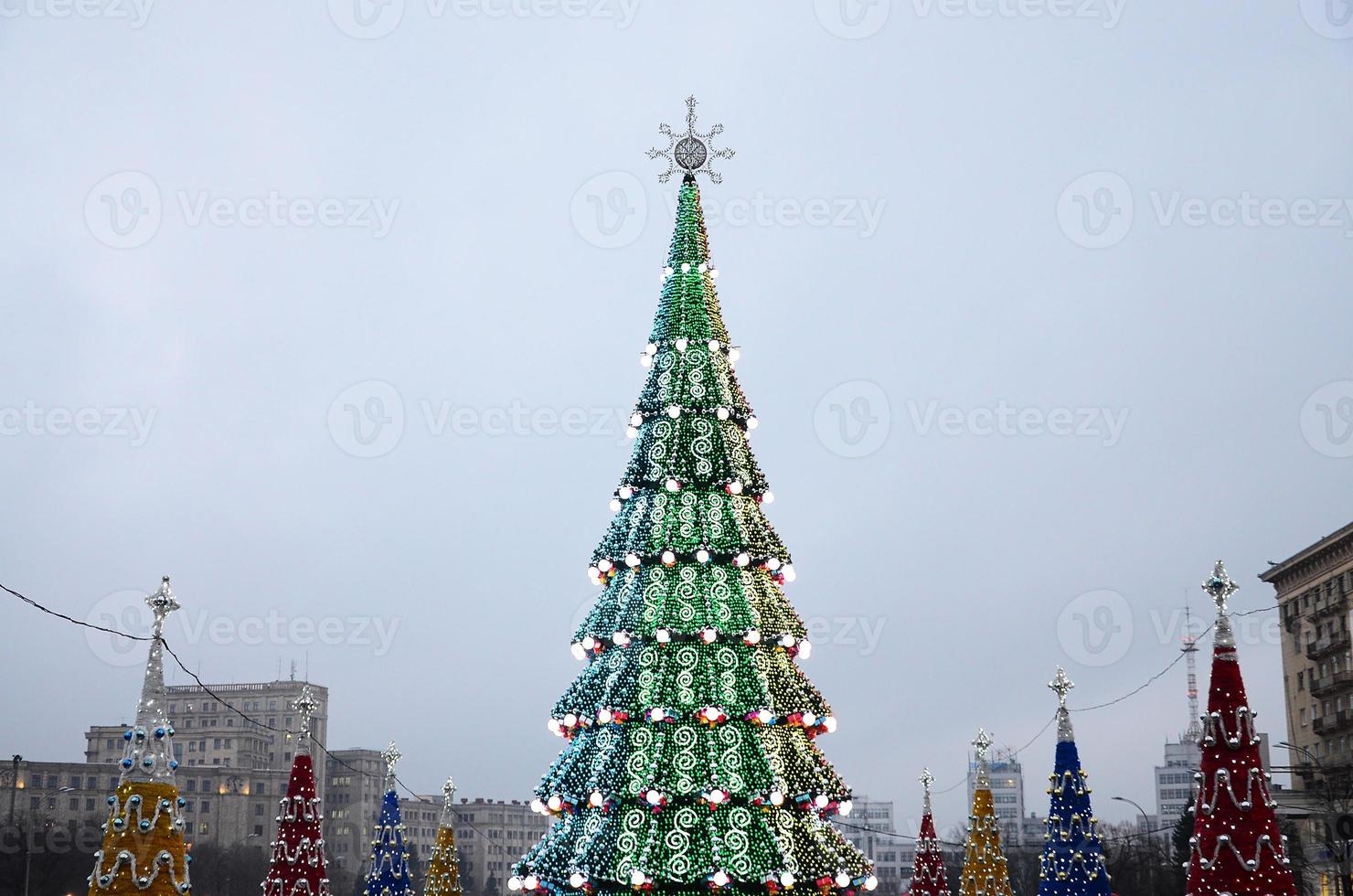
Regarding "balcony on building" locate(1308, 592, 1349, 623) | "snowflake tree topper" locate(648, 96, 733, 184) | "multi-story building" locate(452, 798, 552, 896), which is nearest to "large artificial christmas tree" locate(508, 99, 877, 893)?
"snowflake tree topper" locate(648, 96, 733, 184)

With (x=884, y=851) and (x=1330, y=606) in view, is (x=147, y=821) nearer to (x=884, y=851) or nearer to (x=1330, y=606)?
(x=1330, y=606)

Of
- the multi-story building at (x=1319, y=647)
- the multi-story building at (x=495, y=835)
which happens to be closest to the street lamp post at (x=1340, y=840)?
the multi-story building at (x=1319, y=647)

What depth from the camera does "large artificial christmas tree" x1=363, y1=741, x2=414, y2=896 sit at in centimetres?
2647

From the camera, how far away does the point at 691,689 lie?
1803 centimetres

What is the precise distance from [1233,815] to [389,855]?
60.8ft

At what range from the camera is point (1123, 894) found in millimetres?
55594

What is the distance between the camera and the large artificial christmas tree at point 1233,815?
13.5m

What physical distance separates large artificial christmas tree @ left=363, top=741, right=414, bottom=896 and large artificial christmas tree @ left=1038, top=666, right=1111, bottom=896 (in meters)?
Result: 13.1

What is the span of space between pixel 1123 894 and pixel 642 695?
45.6 m

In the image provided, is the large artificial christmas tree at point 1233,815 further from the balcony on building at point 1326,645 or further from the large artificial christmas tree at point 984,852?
the balcony on building at point 1326,645

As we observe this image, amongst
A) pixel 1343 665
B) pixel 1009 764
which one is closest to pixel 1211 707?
pixel 1343 665

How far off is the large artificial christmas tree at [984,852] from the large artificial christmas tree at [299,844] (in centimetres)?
1322

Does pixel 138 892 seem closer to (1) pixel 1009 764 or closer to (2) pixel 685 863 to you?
(2) pixel 685 863

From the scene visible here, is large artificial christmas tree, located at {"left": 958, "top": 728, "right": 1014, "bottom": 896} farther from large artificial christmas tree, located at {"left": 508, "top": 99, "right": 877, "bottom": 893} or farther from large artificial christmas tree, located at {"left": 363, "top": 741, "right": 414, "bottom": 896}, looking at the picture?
large artificial christmas tree, located at {"left": 363, "top": 741, "right": 414, "bottom": 896}
